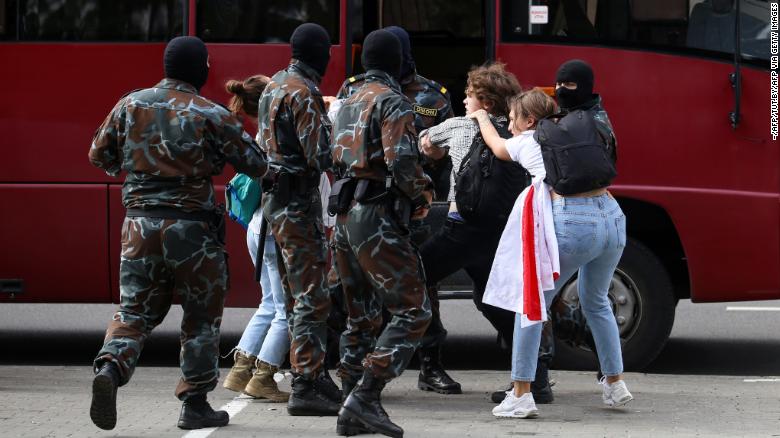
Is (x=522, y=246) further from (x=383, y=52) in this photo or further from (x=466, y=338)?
(x=466, y=338)

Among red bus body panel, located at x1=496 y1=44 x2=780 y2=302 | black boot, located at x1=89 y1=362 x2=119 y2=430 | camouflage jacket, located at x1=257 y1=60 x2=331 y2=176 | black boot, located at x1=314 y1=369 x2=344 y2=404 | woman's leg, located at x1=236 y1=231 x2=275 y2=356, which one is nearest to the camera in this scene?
black boot, located at x1=89 y1=362 x2=119 y2=430

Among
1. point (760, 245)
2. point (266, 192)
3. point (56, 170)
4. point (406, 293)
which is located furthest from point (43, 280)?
point (760, 245)

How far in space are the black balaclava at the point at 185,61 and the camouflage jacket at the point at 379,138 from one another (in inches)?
27.4

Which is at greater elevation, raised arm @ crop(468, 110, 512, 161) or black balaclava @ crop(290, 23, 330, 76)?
black balaclava @ crop(290, 23, 330, 76)

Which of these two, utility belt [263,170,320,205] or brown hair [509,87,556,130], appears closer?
utility belt [263,170,320,205]

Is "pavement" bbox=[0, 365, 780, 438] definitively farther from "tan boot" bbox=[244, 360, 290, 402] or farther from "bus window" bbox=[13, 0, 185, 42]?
"bus window" bbox=[13, 0, 185, 42]

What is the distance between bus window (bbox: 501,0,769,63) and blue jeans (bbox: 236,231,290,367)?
6.97 feet

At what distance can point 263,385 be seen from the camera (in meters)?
7.93

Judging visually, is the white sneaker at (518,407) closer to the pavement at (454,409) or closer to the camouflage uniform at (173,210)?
the pavement at (454,409)

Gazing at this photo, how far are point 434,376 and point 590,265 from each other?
4.21 ft

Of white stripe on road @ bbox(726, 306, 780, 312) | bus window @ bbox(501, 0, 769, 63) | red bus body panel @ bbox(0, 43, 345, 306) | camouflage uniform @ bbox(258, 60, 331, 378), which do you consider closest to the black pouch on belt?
camouflage uniform @ bbox(258, 60, 331, 378)

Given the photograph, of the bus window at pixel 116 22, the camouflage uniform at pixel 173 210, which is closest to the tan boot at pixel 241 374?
the camouflage uniform at pixel 173 210

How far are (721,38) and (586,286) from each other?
2155mm

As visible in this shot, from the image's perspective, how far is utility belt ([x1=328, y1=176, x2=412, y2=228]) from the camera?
22.8ft
